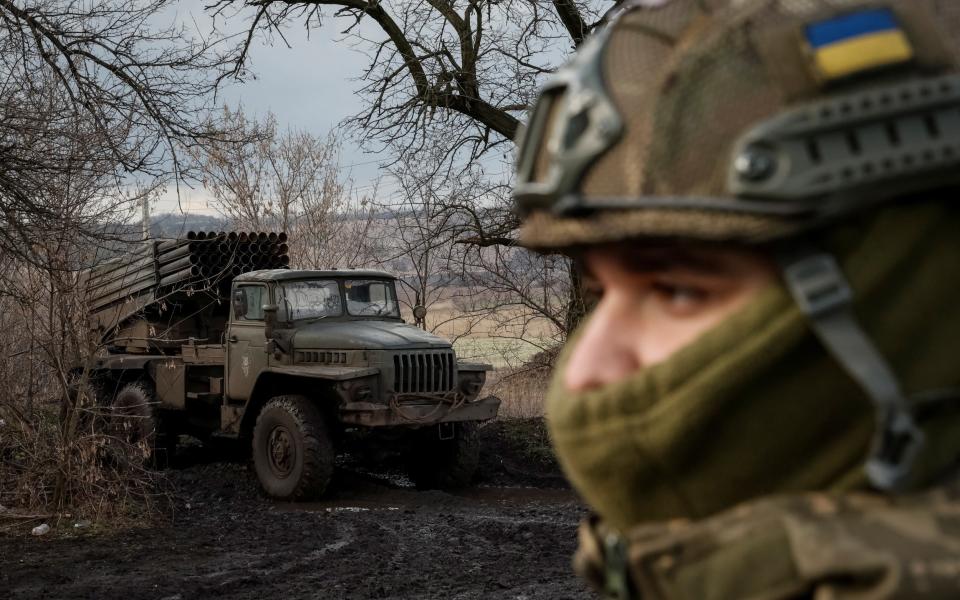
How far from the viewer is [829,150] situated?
2.71ft

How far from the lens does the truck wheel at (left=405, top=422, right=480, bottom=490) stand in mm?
10797

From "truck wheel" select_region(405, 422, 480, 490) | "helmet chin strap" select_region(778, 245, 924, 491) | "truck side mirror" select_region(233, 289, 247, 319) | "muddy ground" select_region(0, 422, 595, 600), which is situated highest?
"truck side mirror" select_region(233, 289, 247, 319)

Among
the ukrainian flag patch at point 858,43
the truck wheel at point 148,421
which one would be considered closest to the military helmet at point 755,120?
the ukrainian flag patch at point 858,43

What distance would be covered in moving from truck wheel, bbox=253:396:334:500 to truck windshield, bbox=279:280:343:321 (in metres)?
0.96

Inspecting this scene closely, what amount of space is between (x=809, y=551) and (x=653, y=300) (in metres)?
0.27

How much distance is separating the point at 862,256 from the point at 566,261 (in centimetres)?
1217

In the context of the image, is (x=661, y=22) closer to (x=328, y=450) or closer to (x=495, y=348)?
(x=328, y=450)

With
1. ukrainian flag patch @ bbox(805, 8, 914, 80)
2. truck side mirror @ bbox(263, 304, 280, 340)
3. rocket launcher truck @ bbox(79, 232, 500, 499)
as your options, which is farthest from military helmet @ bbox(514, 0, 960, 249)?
truck side mirror @ bbox(263, 304, 280, 340)

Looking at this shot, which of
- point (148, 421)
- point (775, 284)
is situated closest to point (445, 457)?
point (148, 421)

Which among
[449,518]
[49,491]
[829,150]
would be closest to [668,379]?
[829,150]

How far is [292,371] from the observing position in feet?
33.2

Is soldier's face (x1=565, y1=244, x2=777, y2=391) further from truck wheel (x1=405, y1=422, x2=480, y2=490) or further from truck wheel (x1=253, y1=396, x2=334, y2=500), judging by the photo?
truck wheel (x1=405, y1=422, x2=480, y2=490)

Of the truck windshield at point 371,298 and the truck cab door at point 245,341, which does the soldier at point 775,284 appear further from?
the truck windshield at point 371,298

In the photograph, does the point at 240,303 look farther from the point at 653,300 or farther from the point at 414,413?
the point at 653,300
